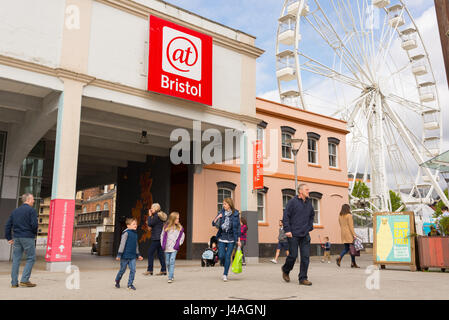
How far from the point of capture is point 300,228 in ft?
24.8

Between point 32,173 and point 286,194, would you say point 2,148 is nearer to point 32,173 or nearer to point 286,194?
point 32,173

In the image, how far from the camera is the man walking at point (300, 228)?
295 inches

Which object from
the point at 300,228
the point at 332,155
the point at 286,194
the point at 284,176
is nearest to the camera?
the point at 300,228

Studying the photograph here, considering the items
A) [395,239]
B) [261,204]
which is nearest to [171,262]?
[395,239]

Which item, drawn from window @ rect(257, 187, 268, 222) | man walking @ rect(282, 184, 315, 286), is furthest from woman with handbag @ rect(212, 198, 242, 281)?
window @ rect(257, 187, 268, 222)

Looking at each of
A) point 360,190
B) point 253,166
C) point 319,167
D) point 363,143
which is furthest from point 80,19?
point 360,190

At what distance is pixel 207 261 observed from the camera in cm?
1300

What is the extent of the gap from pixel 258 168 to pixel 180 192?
513 cm

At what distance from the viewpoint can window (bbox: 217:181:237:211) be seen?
746 inches

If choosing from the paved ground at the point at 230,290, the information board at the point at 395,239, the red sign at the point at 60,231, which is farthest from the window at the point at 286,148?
the paved ground at the point at 230,290
